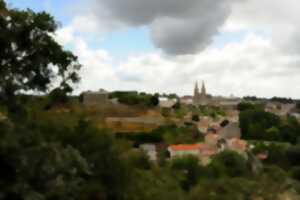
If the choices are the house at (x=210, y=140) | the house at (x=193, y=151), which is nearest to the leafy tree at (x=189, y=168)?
the house at (x=193, y=151)

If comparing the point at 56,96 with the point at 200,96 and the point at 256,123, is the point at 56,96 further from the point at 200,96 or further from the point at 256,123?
the point at 200,96

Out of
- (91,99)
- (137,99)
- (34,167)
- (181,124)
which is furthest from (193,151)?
(34,167)

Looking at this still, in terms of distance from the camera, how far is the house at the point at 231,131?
7719cm

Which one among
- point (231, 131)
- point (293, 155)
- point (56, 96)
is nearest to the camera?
point (56, 96)

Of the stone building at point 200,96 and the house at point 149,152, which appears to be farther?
the stone building at point 200,96

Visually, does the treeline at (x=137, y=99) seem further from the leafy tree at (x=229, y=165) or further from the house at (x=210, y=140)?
the leafy tree at (x=229, y=165)

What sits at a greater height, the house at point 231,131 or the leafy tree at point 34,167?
the leafy tree at point 34,167

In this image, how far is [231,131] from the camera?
79.1 meters

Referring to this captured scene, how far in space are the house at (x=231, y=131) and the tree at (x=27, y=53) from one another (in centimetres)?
6310

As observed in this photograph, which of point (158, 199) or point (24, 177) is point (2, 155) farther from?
point (158, 199)

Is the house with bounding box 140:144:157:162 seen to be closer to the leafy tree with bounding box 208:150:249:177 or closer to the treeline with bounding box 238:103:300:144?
the leafy tree with bounding box 208:150:249:177

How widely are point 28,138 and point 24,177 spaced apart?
2.97 ft

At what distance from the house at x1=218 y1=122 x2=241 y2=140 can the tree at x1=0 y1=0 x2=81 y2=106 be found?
63096 mm

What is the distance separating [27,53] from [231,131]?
66.9 meters
